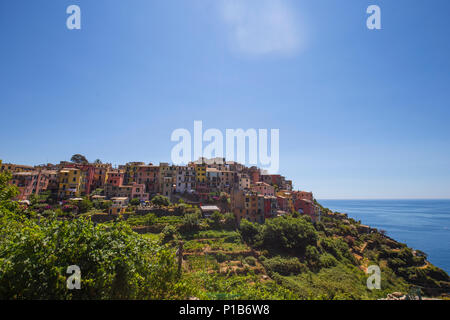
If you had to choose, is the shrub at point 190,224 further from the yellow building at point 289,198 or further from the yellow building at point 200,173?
the yellow building at point 289,198

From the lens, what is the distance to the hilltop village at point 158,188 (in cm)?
3359

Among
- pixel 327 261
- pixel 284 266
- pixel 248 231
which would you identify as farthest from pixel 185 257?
pixel 327 261

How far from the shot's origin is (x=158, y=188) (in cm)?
4109

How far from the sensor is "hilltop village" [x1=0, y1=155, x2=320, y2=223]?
3359cm

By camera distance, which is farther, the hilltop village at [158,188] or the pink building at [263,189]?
the pink building at [263,189]

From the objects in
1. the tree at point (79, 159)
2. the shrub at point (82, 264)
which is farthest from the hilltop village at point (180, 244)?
the tree at point (79, 159)

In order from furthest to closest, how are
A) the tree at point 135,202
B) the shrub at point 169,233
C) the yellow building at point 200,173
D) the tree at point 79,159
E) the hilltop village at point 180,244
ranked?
the tree at point 79,159 → the yellow building at point 200,173 → the tree at point 135,202 → the shrub at point 169,233 → the hilltop village at point 180,244

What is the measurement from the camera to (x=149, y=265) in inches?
295

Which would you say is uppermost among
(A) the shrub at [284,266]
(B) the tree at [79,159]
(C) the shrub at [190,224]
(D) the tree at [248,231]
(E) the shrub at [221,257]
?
(B) the tree at [79,159]

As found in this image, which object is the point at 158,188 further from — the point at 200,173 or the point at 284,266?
the point at 284,266

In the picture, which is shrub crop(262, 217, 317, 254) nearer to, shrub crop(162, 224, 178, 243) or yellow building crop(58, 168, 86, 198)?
shrub crop(162, 224, 178, 243)
